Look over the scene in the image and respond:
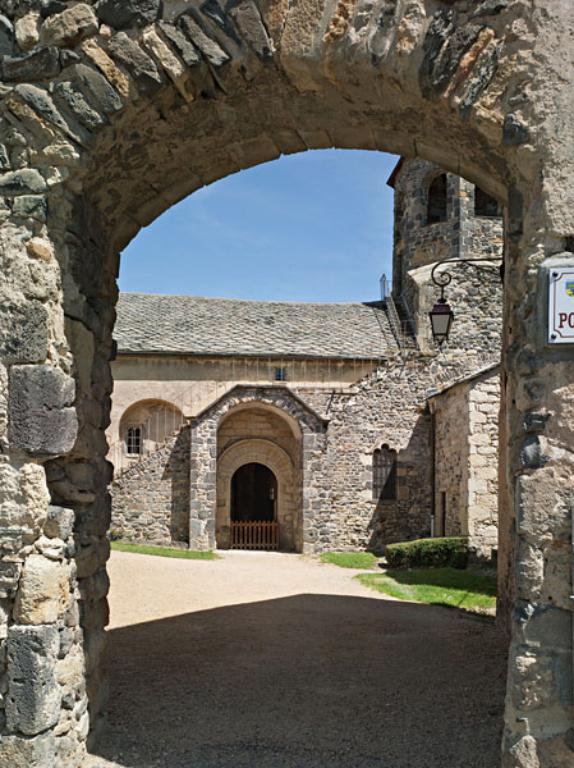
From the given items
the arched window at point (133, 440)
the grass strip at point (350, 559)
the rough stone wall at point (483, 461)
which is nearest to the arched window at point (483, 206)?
the rough stone wall at point (483, 461)

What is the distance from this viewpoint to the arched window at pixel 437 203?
24891 mm

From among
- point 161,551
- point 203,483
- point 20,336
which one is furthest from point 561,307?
point 203,483

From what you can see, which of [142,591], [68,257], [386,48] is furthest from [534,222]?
[142,591]

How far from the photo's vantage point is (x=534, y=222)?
143 inches

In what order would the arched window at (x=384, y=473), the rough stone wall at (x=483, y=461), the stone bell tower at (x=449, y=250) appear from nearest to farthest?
the rough stone wall at (x=483, y=461)
the arched window at (x=384, y=473)
the stone bell tower at (x=449, y=250)

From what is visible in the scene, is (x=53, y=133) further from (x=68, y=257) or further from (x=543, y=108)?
(x=543, y=108)

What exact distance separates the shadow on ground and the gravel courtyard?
0.05ft

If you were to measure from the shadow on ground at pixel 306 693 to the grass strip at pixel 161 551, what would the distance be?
27.7 feet

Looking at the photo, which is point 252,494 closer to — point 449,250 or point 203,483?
point 203,483

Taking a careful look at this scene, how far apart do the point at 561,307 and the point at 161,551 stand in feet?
52.5

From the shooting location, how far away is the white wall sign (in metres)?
3.47

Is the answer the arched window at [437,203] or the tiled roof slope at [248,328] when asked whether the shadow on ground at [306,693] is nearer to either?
the tiled roof slope at [248,328]

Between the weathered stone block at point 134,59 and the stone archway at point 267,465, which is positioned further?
the stone archway at point 267,465

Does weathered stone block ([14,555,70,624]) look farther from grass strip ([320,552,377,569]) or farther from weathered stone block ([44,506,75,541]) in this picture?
grass strip ([320,552,377,569])
